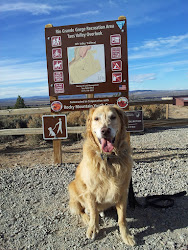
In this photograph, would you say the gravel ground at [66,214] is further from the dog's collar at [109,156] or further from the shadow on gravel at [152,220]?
the dog's collar at [109,156]

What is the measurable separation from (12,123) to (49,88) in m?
7.04

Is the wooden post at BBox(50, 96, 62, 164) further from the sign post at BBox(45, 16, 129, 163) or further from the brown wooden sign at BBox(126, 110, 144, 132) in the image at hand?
the brown wooden sign at BBox(126, 110, 144, 132)

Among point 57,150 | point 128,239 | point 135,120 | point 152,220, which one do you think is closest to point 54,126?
point 57,150

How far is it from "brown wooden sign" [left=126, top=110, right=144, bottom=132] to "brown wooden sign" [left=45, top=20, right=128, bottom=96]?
0.55 meters

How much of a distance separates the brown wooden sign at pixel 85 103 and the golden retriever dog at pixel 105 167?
239 centimetres

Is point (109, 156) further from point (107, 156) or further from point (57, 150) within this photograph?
point (57, 150)

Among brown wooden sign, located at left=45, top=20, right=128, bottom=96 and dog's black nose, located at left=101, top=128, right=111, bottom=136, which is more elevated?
brown wooden sign, located at left=45, top=20, right=128, bottom=96

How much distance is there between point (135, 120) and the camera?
Answer: 546 centimetres

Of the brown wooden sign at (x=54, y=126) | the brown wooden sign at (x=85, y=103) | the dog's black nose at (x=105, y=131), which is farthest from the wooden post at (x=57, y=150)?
the dog's black nose at (x=105, y=131)

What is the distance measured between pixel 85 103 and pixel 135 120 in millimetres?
1339

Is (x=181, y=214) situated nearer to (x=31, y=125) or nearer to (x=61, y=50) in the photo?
(x=61, y=50)

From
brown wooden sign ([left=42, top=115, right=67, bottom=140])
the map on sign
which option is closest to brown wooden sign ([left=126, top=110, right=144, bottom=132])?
the map on sign

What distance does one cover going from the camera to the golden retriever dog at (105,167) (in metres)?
2.62

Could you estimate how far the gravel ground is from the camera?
2.68 metres
